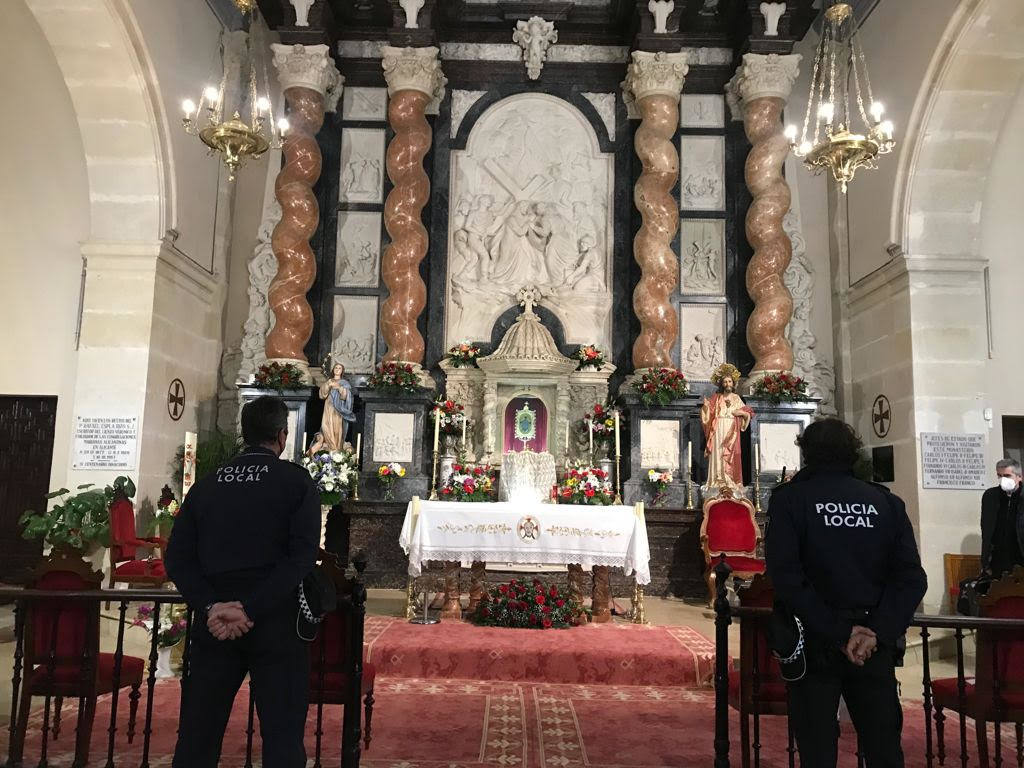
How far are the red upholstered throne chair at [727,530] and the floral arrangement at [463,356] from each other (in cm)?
375

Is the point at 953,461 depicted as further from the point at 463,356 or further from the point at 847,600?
the point at 847,600

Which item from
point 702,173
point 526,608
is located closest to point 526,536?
point 526,608

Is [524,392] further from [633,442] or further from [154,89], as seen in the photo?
[154,89]

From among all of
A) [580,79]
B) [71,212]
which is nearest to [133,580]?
[71,212]

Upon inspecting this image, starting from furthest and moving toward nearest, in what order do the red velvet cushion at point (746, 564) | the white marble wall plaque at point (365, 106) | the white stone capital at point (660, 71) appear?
the white marble wall plaque at point (365, 106)
the white stone capital at point (660, 71)
the red velvet cushion at point (746, 564)

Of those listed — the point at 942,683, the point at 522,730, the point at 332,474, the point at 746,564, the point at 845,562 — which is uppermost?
the point at 332,474

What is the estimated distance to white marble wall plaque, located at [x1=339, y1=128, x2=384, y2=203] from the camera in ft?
40.2

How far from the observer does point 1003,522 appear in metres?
Answer: 7.28

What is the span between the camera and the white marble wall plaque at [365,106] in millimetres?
12422

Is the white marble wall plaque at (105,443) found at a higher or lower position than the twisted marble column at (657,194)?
lower

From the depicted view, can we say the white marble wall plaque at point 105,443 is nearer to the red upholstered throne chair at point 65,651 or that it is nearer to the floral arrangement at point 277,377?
the floral arrangement at point 277,377

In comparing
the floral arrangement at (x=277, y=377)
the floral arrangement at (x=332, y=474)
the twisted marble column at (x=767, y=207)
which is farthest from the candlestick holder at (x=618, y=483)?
the floral arrangement at (x=277, y=377)

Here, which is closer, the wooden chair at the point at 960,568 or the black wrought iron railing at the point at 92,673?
the black wrought iron railing at the point at 92,673

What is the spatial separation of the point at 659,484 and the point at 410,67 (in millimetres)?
6685
